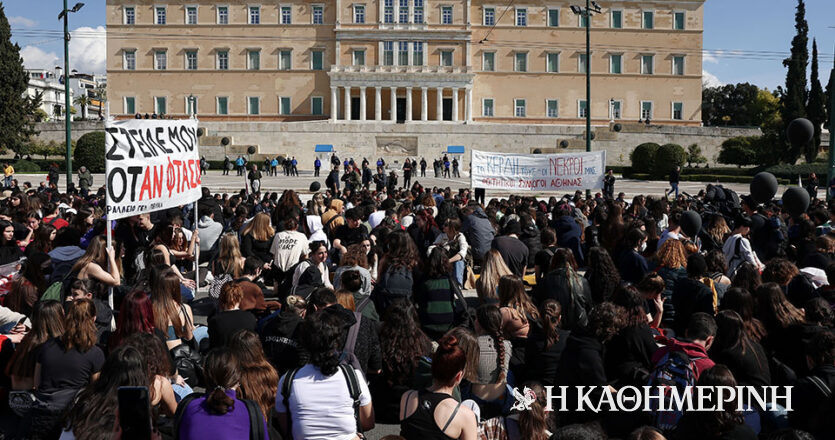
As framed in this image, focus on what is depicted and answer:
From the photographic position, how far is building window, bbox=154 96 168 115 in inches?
2361

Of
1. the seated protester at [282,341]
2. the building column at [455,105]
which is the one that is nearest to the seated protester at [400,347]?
the seated protester at [282,341]

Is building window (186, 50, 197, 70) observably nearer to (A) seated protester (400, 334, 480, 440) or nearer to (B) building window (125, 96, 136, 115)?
(B) building window (125, 96, 136, 115)

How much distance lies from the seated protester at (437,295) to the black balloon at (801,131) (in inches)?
349

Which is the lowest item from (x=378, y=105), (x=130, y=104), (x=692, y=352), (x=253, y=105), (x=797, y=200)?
(x=692, y=352)

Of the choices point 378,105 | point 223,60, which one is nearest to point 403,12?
point 378,105

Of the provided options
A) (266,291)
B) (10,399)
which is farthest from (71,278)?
(266,291)

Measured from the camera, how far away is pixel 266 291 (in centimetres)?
1065

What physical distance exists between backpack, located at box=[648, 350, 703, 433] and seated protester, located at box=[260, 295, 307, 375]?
236 centimetres

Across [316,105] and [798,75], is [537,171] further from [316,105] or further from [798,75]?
[316,105]

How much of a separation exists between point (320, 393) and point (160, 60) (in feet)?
202

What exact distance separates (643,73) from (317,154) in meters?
28.7

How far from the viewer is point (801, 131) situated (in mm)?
12453

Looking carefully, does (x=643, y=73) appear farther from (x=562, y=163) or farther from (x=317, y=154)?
(x=562, y=163)

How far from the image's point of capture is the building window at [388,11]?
193 feet
